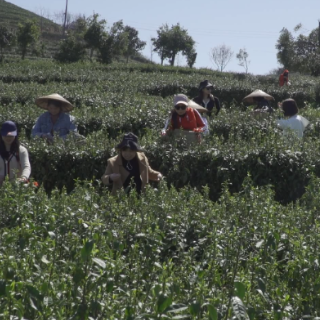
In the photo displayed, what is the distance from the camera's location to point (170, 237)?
14.2 feet

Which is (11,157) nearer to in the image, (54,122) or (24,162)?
(24,162)

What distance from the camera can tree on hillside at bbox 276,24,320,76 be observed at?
143 ft

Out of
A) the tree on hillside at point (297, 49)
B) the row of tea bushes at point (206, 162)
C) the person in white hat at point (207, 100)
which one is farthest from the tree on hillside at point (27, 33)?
the row of tea bushes at point (206, 162)

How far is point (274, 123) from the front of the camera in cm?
932

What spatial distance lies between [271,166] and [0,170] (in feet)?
10.8

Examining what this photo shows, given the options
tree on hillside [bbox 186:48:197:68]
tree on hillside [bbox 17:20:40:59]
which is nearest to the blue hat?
tree on hillside [bbox 17:20:40:59]

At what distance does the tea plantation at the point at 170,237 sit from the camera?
9.29 feet

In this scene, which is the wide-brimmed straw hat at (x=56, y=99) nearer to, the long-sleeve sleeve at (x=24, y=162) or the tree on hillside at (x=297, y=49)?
the long-sleeve sleeve at (x=24, y=162)

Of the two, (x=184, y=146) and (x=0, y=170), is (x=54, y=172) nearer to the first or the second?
(x=0, y=170)

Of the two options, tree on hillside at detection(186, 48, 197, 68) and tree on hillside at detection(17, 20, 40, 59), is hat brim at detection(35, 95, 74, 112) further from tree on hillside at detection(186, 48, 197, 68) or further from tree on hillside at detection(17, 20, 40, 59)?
tree on hillside at detection(186, 48, 197, 68)

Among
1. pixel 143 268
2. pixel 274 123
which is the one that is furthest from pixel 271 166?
pixel 143 268

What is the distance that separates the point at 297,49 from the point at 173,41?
9.91m

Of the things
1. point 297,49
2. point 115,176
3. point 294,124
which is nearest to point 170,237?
point 115,176

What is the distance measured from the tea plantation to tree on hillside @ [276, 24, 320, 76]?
35119 mm
